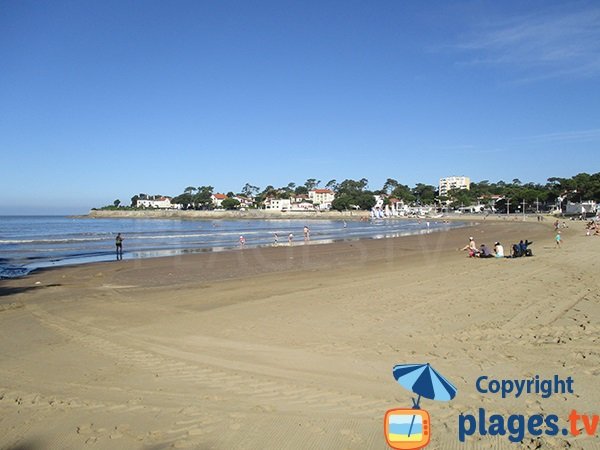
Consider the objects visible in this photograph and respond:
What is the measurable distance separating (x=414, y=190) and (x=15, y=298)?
195008mm

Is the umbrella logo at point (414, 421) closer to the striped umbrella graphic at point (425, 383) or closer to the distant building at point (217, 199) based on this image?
the striped umbrella graphic at point (425, 383)

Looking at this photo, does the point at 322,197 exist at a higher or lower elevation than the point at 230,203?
higher

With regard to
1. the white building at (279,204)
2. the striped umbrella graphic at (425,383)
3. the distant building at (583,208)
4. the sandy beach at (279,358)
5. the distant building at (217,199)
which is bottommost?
the sandy beach at (279,358)

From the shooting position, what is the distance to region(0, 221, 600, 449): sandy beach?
14.3 feet

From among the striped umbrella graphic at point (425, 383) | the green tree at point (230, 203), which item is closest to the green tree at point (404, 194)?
the green tree at point (230, 203)

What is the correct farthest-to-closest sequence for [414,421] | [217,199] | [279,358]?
[217,199], [279,358], [414,421]

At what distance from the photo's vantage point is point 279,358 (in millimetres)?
6453

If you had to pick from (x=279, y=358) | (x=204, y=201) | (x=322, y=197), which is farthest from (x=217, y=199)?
(x=279, y=358)

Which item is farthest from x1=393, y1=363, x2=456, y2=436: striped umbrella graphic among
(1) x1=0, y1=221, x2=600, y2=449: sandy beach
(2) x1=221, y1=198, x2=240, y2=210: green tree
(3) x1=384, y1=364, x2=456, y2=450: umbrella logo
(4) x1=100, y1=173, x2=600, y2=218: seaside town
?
(2) x1=221, y1=198, x2=240, y2=210: green tree

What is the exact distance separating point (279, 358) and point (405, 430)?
3686 mm

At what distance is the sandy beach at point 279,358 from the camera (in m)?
4.37

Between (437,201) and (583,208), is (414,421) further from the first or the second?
(437,201)

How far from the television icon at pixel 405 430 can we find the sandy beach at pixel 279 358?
1.27m

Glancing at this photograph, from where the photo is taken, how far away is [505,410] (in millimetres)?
4691
